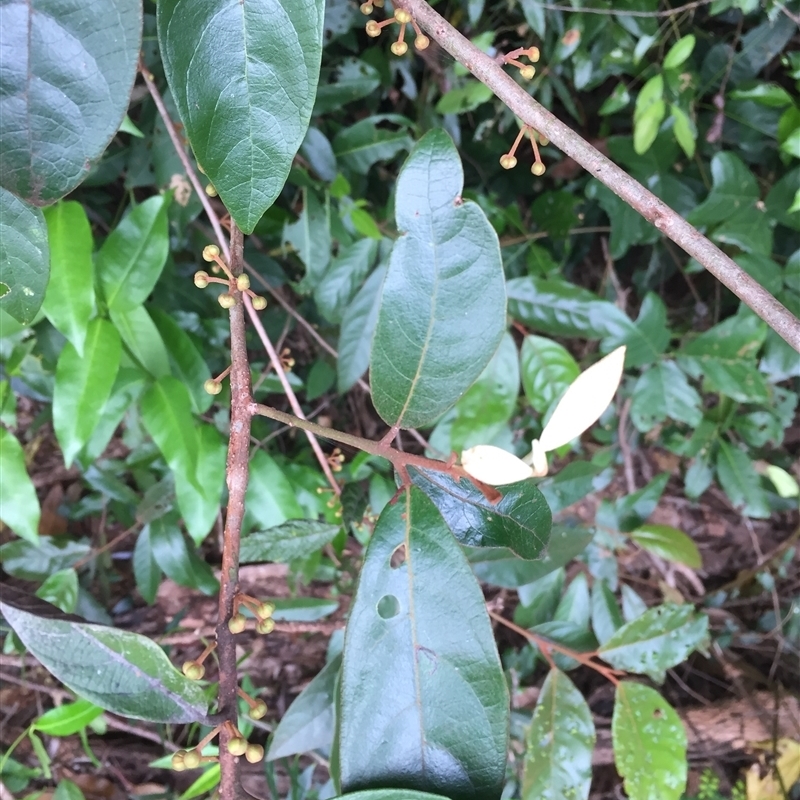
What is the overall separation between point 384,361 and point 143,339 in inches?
21.0

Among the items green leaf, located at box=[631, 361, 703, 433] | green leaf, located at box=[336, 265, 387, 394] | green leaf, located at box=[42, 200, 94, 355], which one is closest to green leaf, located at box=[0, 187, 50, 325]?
green leaf, located at box=[42, 200, 94, 355]

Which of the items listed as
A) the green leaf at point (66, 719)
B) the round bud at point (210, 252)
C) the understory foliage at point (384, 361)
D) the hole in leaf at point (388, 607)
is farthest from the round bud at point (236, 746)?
the green leaf at point (66, 719)

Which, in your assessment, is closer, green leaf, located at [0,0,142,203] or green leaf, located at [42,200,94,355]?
green leaf, located at [0,0,142,203]

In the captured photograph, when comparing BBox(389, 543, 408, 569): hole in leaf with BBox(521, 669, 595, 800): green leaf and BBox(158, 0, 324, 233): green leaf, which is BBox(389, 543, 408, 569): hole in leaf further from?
BBox(521, 669, 595, 800): green leaf

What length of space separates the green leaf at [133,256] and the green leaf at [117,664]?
1.56 feet

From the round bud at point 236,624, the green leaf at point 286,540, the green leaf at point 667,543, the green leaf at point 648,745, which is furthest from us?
the green leaf at point 667,543

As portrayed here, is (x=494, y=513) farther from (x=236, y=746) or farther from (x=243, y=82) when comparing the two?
(x=243, y=82)

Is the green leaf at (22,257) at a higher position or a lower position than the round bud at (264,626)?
higher

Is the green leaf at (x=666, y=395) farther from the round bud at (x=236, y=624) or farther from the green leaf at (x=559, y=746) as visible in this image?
the round bud at (x=236, y=624)

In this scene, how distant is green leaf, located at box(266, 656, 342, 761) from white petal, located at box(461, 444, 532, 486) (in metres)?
0.52

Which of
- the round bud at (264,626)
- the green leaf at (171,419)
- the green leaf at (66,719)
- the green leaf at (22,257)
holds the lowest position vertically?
the green leaf at (66,719)

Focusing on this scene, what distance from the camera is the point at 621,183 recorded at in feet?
1.49

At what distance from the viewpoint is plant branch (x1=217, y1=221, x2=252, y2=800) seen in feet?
1.65

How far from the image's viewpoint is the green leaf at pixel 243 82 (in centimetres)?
42
